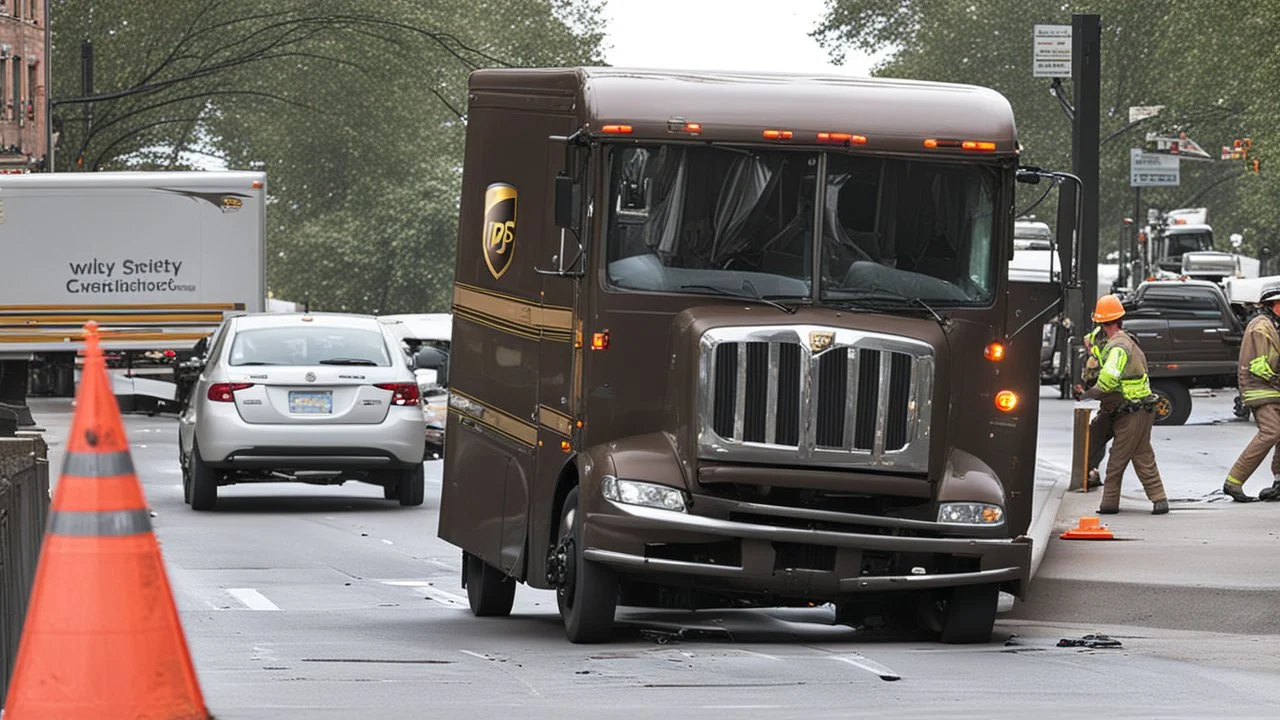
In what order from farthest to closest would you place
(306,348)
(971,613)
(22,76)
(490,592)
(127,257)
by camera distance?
(22,76) < (127,257) < (306,348) < (490,592) < (971,613)

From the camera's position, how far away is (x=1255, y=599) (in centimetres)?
1330

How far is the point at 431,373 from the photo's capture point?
36562mm

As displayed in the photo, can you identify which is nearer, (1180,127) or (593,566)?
(593,566)

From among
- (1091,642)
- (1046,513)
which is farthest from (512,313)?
(1046,513)

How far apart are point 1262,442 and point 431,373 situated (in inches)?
666

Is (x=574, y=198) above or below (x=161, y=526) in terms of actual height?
above

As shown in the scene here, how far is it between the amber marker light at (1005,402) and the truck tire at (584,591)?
1.88m

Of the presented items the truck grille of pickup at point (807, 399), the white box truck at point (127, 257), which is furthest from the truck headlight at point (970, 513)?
the white box truck at point (127, 257)

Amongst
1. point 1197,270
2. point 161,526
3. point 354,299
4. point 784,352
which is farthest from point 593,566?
point 354,299

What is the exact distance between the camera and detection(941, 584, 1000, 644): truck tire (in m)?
11.9

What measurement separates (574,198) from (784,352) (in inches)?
46.3

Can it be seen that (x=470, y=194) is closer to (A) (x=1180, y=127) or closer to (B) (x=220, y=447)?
(B) (x=220, y=447)

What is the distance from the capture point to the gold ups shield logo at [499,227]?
509 inches

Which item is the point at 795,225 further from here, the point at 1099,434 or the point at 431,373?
the point at 431,373
